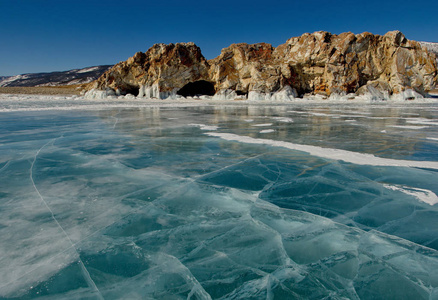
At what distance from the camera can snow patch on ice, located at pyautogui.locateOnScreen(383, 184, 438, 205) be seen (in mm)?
3188

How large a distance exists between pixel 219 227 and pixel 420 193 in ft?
9.05

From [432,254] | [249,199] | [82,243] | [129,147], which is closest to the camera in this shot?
[432,254]

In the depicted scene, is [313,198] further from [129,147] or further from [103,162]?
[129,147]

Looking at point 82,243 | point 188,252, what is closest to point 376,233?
point 188,252

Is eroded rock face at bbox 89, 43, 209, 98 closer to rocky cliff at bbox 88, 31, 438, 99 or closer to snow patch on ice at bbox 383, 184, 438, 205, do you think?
rocky cliff at bbox 88, 31, 438, 99

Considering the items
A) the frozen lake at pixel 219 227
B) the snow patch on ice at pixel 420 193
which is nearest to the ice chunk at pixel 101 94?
the frozen lake at pixel 219 227

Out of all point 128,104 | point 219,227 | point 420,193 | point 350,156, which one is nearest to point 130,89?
point 128,104

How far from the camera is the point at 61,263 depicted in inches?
79.6

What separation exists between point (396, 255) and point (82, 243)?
8.77 feet

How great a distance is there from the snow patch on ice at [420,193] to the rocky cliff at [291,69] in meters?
41.3

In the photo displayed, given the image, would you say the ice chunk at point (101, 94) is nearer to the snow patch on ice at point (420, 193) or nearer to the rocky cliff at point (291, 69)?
the rocky cliff at point (291, 69)

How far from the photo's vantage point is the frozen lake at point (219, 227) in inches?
72.3

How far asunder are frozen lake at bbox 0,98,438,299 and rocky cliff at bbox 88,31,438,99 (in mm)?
40910

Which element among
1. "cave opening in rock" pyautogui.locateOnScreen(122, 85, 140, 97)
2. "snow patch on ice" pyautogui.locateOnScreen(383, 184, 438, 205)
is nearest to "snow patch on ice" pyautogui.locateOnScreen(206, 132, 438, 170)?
"snow patch on ice" pyautogui.locateOnScreen(383, 184, 438, 205)
